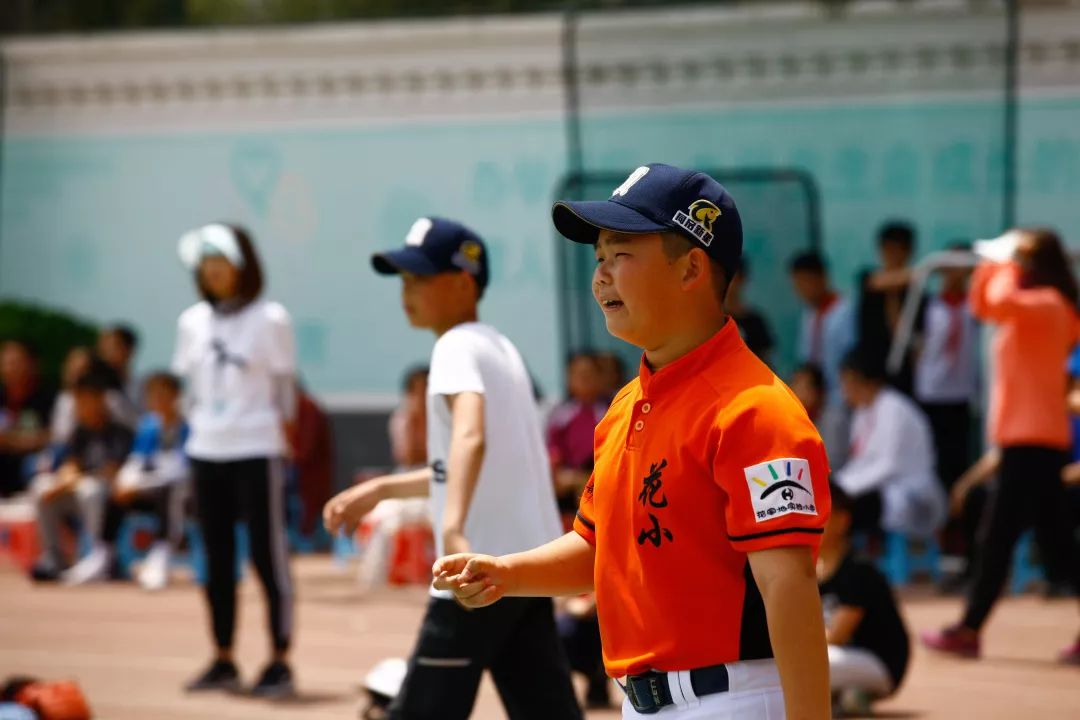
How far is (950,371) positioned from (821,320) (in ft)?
2.89

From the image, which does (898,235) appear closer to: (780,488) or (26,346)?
(26,346)

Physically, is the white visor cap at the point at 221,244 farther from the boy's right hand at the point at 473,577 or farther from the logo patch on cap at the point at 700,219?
the logo patch on cap at the point at 700,219

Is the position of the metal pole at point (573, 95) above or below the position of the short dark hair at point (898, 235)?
above

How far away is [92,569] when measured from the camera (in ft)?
40.6

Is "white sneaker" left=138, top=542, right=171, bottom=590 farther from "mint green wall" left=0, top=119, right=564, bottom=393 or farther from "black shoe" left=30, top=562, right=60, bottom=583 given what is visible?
"mint green wall" left=0, top=119, right=564, bottom=393

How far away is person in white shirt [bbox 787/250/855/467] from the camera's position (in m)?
11.4

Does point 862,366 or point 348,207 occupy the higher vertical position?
point 348,207

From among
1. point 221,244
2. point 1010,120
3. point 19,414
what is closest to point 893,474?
point 1010,120

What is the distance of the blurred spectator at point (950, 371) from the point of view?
1138cm

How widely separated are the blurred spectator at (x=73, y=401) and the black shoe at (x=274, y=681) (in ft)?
17.2

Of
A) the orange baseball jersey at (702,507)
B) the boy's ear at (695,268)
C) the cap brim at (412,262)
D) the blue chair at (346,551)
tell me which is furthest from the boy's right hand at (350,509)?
the blue chair at (346,551)

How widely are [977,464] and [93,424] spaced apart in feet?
20.2

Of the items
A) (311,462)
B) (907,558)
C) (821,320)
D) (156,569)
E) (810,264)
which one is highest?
(810,264)

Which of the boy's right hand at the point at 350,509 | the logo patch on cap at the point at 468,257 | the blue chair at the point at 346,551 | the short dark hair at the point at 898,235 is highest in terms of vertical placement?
the logo patch on cap at the point at 468,257
